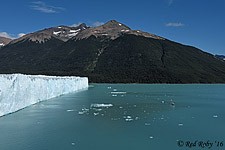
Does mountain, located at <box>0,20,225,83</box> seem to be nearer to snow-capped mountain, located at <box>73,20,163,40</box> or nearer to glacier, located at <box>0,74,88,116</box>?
snow-capped mountain, located at <box>73,20,163,40</box>

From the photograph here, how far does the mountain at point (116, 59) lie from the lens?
9500 cm

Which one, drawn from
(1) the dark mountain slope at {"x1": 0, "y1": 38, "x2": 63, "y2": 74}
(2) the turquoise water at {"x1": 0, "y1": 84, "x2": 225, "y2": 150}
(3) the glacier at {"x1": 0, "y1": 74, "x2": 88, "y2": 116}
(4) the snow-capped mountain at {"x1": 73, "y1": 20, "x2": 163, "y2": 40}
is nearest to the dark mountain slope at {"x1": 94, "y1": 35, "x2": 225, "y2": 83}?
(4) the snow-capped mountain at {"x1": 73, "y1": 20, "x2": 163, "y2": 40}

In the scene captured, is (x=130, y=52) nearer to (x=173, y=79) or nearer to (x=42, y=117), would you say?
(x=173, y=79)

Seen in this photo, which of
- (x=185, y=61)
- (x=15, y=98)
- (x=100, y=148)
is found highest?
(x=185, y=61)

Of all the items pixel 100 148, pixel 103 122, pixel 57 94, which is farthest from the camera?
pixel 57 94

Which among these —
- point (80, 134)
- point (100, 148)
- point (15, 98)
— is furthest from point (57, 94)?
point (100, 148)

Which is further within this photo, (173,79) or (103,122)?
(173,79)

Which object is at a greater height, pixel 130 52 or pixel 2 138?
pixel 130 52

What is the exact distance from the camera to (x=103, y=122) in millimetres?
12562

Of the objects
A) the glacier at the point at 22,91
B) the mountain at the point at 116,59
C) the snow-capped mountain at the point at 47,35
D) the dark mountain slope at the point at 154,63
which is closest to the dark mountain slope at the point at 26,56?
the mountain at the point at 116,59

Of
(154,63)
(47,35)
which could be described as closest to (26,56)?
(47,35)

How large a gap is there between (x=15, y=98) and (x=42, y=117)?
3.22m

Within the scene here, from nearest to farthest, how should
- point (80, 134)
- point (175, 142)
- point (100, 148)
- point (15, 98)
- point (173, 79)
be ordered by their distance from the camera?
point (100, 148) → point (175, 142) → point (80, 134) → point (15, 98) → point (173, 79)

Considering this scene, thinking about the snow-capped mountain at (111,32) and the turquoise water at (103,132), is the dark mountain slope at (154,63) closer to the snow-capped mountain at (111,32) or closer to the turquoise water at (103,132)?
the snow-capped mountain at (111,32)
